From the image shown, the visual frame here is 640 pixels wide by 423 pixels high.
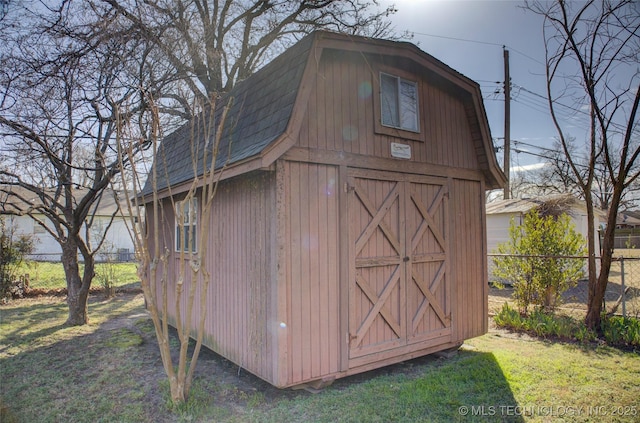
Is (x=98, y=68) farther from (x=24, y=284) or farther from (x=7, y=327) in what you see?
(x=24, y=284)

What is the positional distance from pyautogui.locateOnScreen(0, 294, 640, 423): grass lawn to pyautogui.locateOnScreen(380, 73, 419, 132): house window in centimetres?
322

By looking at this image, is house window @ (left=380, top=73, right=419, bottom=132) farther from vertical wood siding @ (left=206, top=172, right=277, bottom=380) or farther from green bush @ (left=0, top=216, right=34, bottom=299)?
green bush @ (left=0, top=216, right=34, bottom=299)

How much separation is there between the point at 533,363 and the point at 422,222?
234cm

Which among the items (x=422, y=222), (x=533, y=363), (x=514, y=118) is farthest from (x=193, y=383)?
(x=514, y=118)

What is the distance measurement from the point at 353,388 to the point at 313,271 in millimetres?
1419

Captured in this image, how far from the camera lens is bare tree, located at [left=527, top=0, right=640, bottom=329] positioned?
6.15 meters

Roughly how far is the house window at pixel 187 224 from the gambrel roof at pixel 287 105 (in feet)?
1.34

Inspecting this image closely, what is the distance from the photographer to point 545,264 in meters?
7.74

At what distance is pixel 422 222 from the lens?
17.8 feet

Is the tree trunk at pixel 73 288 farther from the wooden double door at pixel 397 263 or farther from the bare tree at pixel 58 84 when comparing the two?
the wooden double door at pixel 397 263

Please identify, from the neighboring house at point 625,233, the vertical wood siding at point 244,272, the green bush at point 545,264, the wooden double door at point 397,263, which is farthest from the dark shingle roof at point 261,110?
the neighboring house at point 625,233

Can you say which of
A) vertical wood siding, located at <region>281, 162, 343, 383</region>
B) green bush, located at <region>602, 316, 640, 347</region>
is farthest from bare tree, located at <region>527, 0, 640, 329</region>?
vertical wood siding, located at <region>281, 162, 343, 383</region>

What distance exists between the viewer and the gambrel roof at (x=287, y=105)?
4.11 meters

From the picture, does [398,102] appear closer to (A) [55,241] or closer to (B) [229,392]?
(B) [229,392]
